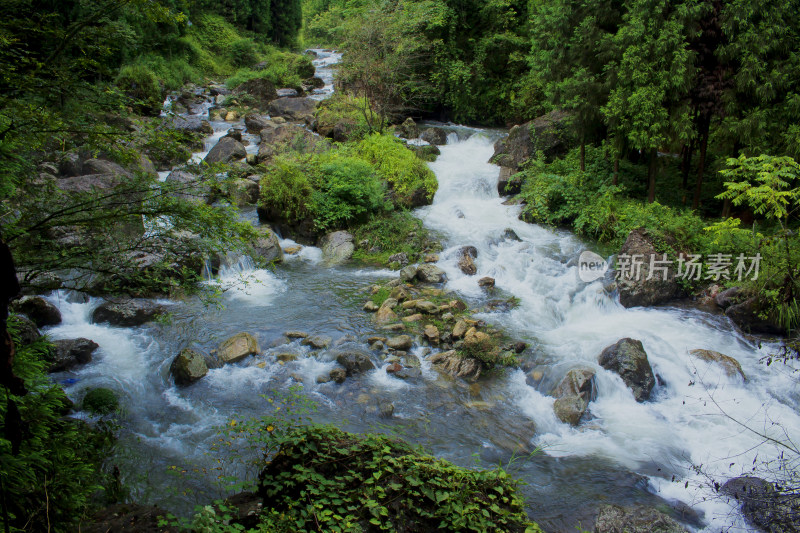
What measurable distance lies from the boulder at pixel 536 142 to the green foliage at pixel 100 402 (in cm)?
1340

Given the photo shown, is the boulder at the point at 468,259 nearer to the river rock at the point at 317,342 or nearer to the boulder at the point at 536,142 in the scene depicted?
the river rock at the point at 317,342

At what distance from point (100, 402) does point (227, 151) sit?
11.5 meters

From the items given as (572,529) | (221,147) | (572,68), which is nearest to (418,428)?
(572,529)

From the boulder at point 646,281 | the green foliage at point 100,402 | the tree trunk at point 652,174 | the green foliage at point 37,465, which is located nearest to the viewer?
the green foliage at point 37,465

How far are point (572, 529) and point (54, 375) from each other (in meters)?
7.77

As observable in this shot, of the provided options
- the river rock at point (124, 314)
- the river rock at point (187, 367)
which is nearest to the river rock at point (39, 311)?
the river rock at point (124, 314)

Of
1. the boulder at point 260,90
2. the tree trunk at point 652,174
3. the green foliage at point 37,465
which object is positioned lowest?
the green foliage at point 37,465

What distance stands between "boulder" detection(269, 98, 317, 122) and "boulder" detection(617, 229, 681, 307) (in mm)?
16162

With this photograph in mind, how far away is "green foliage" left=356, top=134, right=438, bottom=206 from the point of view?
48.4 feet

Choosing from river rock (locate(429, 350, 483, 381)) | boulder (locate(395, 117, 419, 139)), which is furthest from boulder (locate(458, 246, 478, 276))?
boulder (locate(395, 117, 419, 139))

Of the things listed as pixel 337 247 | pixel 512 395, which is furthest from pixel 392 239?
pixel 512 395

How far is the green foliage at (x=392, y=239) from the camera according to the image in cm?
1243

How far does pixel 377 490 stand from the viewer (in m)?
3.89

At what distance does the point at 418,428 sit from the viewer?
6656mm
